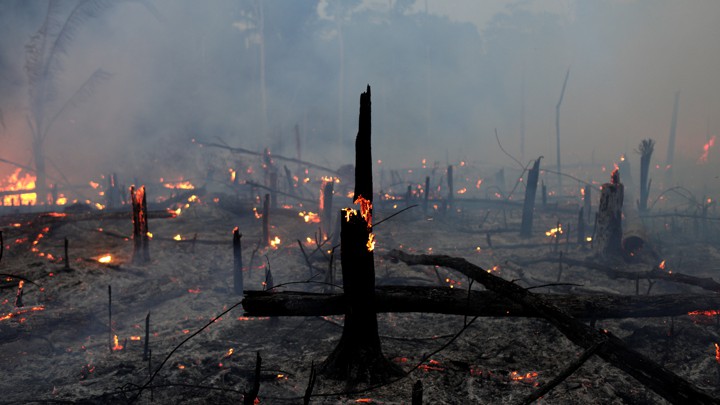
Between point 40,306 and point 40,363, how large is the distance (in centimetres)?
305

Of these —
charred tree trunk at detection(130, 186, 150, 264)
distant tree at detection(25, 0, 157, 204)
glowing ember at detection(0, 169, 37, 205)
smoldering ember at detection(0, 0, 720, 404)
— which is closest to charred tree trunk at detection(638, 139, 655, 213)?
smoldering ember at detection(0, 0, 720, 404)

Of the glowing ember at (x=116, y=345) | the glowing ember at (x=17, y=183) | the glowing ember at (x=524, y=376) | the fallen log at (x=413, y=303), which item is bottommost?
the glowing ember at (x=116, y=345)

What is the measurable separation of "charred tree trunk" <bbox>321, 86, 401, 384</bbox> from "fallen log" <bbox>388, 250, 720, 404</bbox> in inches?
79.4

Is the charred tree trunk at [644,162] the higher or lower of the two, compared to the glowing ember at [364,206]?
higher

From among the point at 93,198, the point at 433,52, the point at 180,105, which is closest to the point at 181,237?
the point at 93,198

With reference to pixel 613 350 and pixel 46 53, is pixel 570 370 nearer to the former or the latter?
pixel 613 350

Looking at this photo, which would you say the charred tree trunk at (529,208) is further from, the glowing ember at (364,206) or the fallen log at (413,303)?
the glowing ember at (364,206)

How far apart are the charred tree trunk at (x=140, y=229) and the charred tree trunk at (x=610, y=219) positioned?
16.9 m

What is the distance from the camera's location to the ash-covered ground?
6863mm

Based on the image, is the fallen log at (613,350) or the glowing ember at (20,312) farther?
the glowing ember at (20,312)

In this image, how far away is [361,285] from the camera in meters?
6.39

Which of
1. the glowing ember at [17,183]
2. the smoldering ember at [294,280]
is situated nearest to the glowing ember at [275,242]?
the smoldering ember at [294,280]

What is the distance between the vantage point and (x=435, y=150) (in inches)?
3002

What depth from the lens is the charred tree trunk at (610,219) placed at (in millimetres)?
16109
